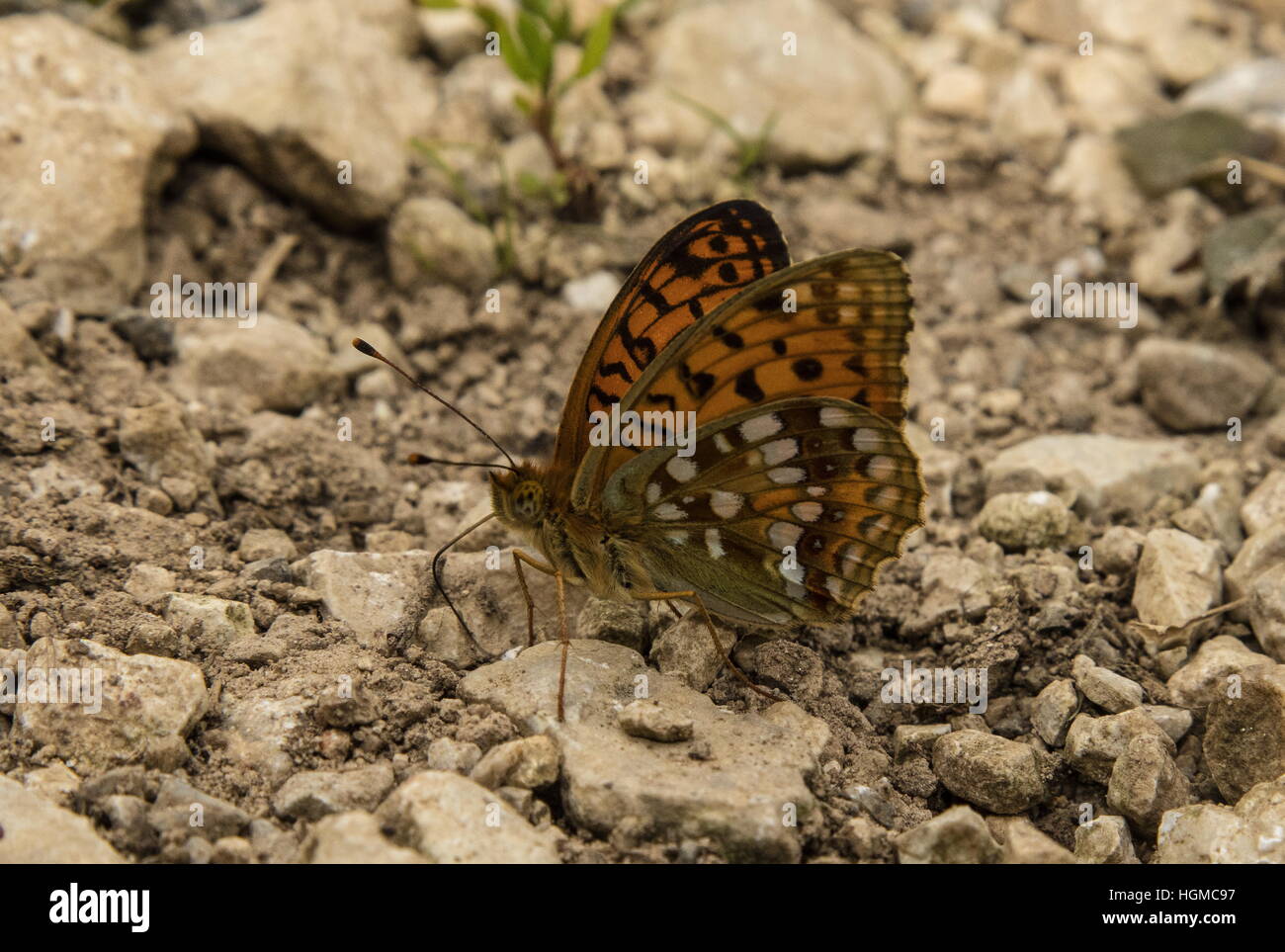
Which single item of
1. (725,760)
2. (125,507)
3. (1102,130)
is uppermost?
(1102,130)

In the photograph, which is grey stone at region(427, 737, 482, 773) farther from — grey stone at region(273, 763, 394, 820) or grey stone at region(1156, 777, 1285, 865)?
grey stone at region(1156, 777, 1285, 865)

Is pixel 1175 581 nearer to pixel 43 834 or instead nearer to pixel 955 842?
pixel 955 842

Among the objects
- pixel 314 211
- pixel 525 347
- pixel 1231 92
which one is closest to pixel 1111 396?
pixel 1231 92

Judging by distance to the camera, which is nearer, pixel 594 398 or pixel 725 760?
pixel 725 760

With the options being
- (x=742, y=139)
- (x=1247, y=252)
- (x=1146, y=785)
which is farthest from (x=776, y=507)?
(x=1247, y=252)

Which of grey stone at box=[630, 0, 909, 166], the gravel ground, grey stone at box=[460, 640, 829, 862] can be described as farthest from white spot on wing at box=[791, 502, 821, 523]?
grey stone at box=[630, 0, 909, 166]
